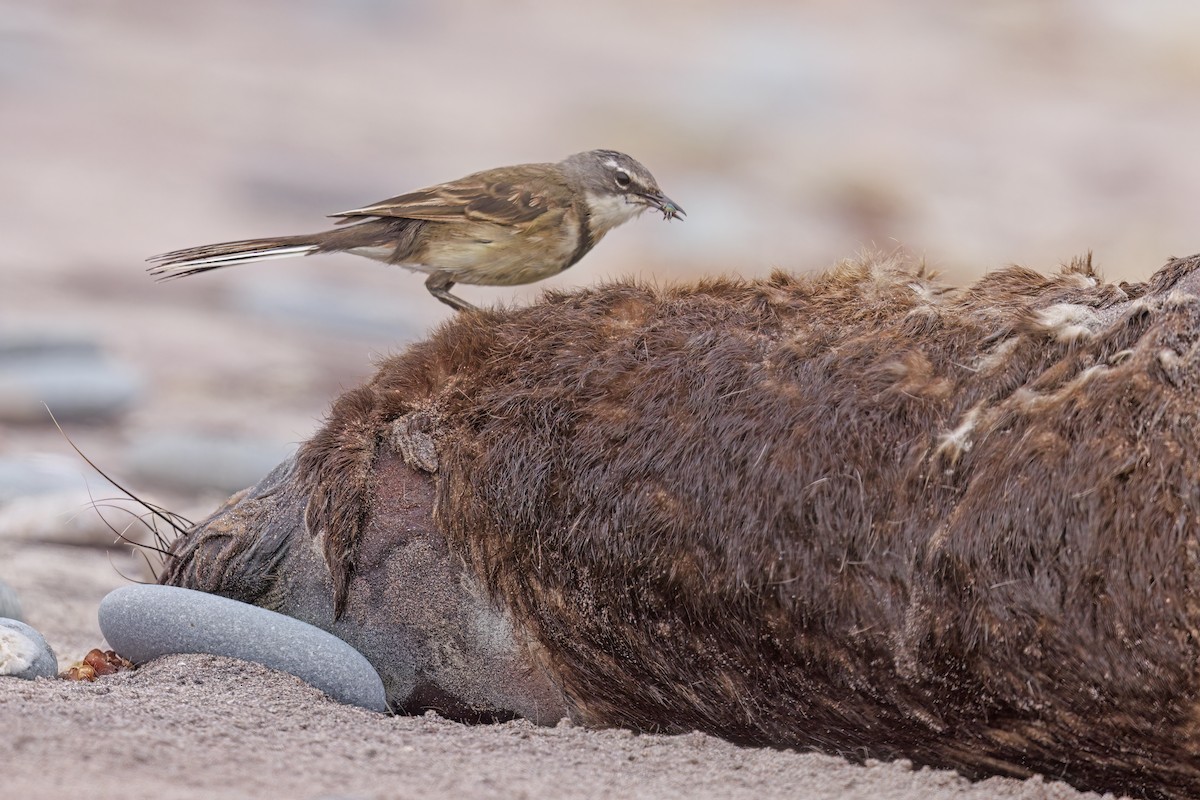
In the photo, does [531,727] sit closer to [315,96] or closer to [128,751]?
[128,751]

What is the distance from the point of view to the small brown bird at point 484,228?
4.71 metres

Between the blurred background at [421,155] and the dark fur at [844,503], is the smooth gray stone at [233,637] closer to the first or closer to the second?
the dark fur at [844,503]

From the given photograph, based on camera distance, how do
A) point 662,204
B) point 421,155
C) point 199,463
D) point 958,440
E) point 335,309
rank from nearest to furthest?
point 958,440 < point 662,204 < point 199,463 < point 335,309 < point 421,155

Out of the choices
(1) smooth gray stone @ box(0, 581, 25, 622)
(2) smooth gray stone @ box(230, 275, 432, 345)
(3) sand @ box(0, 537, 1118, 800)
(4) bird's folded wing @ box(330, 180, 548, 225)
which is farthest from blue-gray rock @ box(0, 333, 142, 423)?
(3) sand @ box(0, 537, 1118, 800)

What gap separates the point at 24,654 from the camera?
3.82 meters

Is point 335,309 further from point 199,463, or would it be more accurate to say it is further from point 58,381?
point 199,463

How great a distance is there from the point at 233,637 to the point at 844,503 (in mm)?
1693

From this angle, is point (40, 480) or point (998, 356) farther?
point (40, 480)

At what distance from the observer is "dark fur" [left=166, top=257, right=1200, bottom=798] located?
301 cm

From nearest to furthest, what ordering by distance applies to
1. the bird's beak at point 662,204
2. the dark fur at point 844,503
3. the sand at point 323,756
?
the sand at point 323,756 < the dark fur at point 844,503 < the bird's beak at point 662,204

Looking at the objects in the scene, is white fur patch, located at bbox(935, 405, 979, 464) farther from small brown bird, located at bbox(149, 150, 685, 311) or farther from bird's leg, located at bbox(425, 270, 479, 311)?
bird's leg, located at bbox(425, 270, 479, 311)

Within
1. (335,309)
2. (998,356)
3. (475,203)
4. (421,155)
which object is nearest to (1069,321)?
(998,356)

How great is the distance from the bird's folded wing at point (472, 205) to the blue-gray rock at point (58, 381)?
4574 mm

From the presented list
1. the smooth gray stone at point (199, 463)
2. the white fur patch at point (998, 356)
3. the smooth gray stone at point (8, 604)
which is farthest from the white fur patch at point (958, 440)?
the smooth gray stone at point (199, 463)
